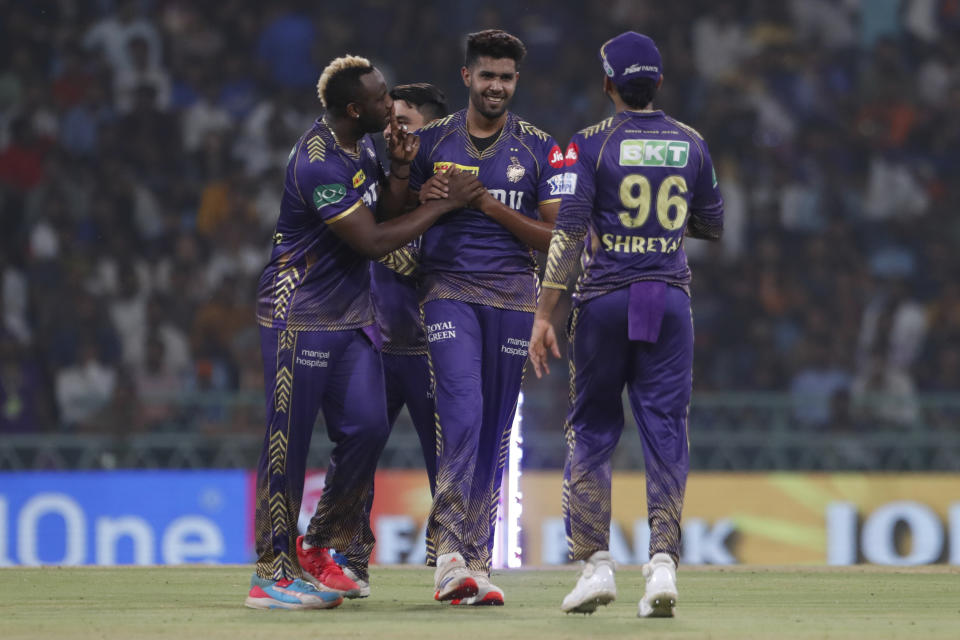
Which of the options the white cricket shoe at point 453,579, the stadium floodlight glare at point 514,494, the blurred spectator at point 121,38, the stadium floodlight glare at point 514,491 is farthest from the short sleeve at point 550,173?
the blurred spectator at point 121,38

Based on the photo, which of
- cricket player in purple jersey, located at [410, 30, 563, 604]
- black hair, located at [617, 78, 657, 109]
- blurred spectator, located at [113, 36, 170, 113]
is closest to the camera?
black hair, located at [617, 78, 657, 109]

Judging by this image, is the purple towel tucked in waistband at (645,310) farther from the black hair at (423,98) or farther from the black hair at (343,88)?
the black hair at (423,98)

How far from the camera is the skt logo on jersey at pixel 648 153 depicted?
6398 mm

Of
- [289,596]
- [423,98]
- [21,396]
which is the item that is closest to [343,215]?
Result: [289,596]

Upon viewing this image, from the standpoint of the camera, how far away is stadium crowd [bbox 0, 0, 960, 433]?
14.2 meters

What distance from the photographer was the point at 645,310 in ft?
20.8

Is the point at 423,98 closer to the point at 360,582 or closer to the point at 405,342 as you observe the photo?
the point at 405,342

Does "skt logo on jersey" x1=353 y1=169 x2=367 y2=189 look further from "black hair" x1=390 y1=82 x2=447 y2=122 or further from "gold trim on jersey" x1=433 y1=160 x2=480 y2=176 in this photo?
"black hair" x1=390 y1=82 x2=447 y2=122

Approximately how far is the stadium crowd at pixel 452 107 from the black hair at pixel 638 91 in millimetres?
7079

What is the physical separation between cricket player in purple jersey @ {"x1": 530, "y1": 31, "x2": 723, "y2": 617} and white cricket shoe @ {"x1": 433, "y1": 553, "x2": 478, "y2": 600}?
522mm

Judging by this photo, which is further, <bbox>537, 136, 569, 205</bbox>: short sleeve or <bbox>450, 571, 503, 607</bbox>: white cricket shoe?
<bbox>537, 136, 569, 205</bbox>: short sleeve

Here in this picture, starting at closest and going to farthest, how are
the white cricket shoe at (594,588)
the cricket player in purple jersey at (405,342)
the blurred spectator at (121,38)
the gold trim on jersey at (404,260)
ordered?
the white cricket shoe at (594,588) → the gold trim on jersey at (404,260) → the cricket player in purple jersey at (405,342) → the blurred spectator at (121,38)

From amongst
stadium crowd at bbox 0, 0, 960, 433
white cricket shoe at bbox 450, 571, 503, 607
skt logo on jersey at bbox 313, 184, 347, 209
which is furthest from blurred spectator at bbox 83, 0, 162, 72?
white cricket shoe at bbox 450, 571, 503, 607

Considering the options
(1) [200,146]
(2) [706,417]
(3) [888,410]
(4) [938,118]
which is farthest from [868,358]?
(1) [200,146]
